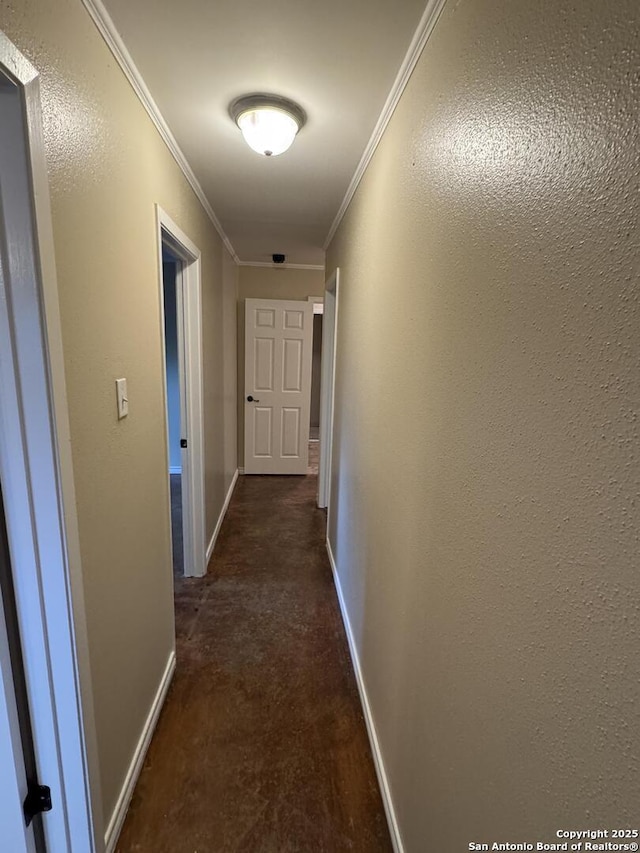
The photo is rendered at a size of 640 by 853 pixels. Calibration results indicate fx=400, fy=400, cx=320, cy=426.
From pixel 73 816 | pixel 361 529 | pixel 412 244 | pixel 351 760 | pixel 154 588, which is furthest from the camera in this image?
pixel 361 529

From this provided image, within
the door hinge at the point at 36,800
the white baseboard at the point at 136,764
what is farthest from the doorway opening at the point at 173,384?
the door hinge at the point at 36,800

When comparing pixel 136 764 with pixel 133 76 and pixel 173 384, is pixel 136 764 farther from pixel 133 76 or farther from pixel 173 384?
pixel 173 384

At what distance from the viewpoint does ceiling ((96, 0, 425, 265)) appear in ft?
3.36

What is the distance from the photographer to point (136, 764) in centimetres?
139

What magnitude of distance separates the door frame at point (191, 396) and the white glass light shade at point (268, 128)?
1.93ft

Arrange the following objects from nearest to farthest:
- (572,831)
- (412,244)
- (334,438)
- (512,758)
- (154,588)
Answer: (572,831) < (512,758) < (412,244) < (154,588) < (334,438)

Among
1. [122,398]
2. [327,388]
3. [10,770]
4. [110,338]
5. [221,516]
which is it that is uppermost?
[110,338]

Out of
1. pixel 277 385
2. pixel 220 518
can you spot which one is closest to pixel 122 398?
pixel 220 518

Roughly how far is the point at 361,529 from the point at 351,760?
85cm

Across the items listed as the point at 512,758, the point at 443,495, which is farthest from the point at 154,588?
the point at 512,758

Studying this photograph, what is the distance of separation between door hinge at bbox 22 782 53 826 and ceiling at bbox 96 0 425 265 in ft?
6.65

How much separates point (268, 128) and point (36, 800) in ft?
7.14

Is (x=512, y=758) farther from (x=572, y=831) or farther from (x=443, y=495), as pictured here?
(x=443, y=495)

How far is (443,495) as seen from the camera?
3.04 ft
